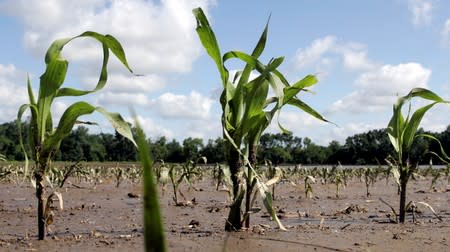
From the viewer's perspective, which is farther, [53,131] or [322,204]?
[322,204]

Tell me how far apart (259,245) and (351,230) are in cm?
94

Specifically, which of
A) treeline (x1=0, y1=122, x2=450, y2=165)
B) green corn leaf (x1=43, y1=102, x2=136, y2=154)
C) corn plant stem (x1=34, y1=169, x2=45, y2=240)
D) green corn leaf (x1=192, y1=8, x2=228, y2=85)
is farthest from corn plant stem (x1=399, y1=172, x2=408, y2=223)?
treeline (x1=0, y1=122, x2=450, y2=165)

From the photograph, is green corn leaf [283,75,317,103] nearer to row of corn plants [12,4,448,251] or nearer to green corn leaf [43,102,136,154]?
row of corn plants [12,4,448,251]

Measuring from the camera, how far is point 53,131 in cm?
273

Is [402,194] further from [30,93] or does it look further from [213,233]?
[30,93]

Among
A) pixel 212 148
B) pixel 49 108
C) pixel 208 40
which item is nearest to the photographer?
pixel 49 108

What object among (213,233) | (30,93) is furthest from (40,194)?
(213,233)

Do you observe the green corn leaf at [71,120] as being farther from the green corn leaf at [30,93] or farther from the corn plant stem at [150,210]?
the corn plant stem at [150,210]

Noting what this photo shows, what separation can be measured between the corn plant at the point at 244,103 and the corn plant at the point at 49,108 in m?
0.55

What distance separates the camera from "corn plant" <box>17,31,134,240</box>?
258 cm

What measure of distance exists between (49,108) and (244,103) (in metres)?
1.19

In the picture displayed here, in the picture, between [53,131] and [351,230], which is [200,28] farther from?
[351,230]

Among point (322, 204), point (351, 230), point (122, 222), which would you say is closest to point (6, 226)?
point (122, 222)

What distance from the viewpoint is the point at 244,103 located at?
3246 mm
